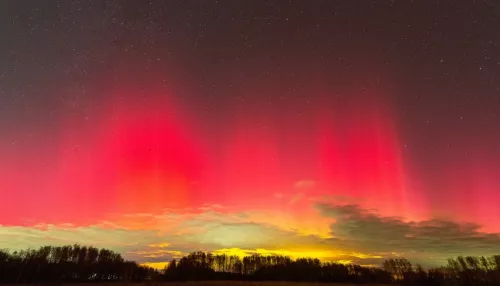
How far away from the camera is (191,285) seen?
6845 inches

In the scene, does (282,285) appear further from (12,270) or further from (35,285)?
(12,270)

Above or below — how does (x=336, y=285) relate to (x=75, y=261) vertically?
below

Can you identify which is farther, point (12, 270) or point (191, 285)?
point (191, 285)

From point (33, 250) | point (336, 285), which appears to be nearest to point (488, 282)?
point (336, 285)

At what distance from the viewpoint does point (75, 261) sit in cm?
19938

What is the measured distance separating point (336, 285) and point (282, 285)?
3321cm

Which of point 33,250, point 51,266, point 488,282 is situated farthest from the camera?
point 488,282

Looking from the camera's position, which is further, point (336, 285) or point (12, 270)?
point (336, 285)

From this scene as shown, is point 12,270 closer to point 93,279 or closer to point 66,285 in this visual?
point 66,285

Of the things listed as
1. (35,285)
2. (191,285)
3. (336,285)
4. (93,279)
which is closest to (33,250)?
(93,279)

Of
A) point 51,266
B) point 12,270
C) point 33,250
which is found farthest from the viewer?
point 33,250

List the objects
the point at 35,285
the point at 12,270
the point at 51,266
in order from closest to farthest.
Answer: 1. the point at 35,285
2. the point at 12,270
3. the point at 51,266

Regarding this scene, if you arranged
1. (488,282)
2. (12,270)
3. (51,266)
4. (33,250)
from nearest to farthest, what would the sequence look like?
(12,270) → (51,266) → (33,250) → (488,282)

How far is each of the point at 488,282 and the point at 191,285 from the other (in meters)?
171
